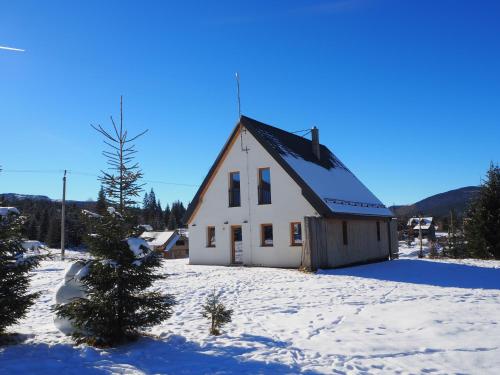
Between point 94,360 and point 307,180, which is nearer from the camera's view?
point 94,360

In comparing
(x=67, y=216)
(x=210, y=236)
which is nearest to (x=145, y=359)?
(x=210, y=236)

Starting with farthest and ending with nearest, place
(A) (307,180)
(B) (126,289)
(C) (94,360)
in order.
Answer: (A) (307,180), (B) (126,289), (C) (94,360)

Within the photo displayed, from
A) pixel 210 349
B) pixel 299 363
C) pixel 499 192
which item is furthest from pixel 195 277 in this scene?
pixel 499 192

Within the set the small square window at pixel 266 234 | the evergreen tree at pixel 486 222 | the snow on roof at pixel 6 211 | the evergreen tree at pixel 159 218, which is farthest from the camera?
the evergreen tree at pixel 159 218

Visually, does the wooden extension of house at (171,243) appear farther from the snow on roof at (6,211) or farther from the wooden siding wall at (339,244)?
the snow on roof at (6,211)

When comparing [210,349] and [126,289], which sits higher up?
[126,289]

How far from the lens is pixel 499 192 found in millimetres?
24391

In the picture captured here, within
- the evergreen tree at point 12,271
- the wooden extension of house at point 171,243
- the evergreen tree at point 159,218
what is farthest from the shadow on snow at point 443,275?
the evergreen tree at point 159,218

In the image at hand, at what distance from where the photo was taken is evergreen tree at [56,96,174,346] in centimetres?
674

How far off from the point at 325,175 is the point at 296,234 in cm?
399

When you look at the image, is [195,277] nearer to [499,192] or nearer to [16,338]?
[16,338]

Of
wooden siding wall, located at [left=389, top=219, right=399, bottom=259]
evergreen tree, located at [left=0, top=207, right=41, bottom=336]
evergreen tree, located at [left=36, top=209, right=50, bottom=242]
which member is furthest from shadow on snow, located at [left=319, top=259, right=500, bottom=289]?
evergreen tree, located at [left=36, top=209, right=50, bottom=242]

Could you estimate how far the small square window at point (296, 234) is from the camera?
18617 mm

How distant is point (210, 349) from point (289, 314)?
2.88 metres
